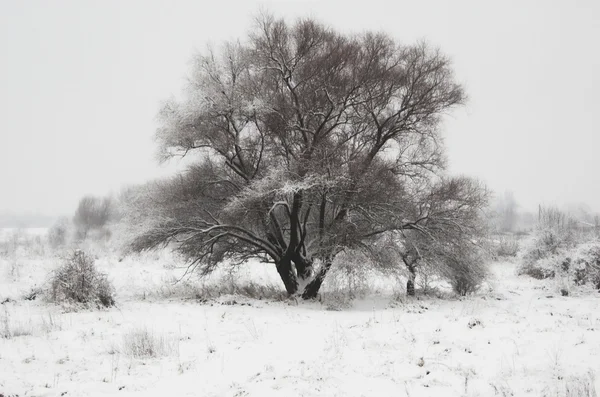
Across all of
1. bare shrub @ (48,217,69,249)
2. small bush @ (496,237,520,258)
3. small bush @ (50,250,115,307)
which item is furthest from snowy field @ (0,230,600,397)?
bare shrub @ (48,217,69,249)

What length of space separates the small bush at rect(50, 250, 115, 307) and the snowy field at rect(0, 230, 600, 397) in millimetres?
491

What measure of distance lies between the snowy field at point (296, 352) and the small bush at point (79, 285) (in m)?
0.49

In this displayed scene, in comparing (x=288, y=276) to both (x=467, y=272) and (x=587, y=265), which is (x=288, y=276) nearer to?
(x=467, y=272)

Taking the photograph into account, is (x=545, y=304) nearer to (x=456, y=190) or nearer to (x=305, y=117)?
(x=456, y=190)

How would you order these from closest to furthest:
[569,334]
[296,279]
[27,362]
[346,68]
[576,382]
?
[576,382] < [27,362] < [569,334] < [346,68] < [296,279]

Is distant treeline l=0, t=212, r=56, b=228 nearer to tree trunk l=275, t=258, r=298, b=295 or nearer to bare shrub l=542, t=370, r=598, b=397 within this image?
tree trunk l=275, t=258, r=298, b=295

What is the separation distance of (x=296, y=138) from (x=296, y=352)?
861 cm

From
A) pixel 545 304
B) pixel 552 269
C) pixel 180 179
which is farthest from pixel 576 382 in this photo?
pixel 552 269

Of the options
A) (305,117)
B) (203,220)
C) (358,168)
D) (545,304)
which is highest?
(305,117)

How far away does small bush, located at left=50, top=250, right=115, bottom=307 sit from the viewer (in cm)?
1058

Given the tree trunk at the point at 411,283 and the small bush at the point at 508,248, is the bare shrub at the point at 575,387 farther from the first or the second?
the small bush at the point at 508,248

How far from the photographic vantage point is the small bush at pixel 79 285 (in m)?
10.6

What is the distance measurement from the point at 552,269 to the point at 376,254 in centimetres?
996

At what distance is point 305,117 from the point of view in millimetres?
13719
